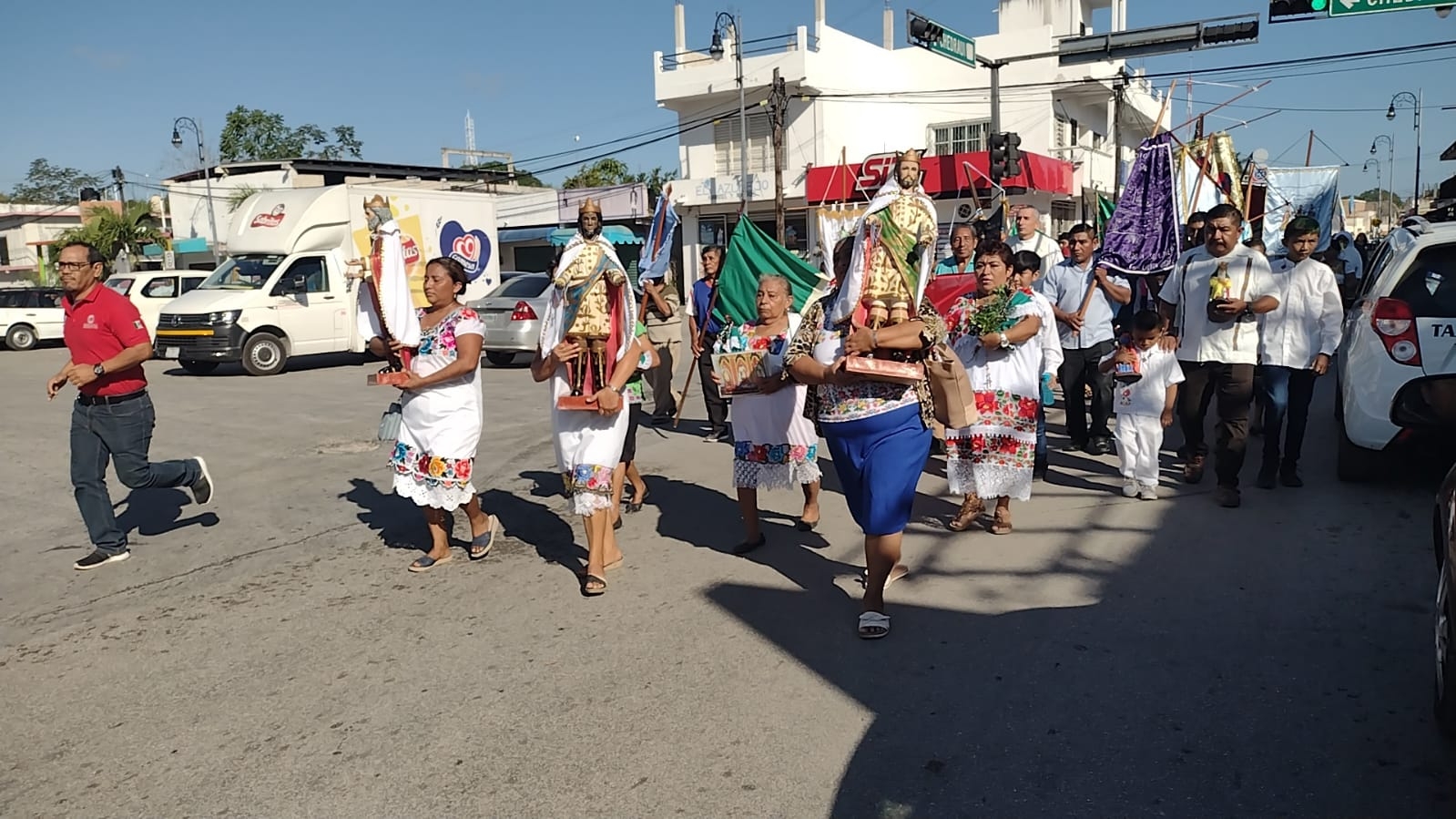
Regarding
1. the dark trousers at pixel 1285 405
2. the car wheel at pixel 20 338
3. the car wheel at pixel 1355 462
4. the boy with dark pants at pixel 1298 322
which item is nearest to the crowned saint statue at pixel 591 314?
the boy with dark pants at pixel 1298 322

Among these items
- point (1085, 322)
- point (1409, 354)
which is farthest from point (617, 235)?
point (1409, 354)

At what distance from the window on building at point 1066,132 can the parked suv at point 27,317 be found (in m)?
29.3

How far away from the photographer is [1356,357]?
21.9 ft

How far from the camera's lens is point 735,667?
4.23 m

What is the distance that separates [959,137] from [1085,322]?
27742mm

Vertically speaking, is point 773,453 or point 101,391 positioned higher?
point 101,391

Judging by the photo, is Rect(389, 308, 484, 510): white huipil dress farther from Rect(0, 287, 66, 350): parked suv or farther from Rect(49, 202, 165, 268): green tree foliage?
Rect(49, 202, 165, 268): green tree foliage

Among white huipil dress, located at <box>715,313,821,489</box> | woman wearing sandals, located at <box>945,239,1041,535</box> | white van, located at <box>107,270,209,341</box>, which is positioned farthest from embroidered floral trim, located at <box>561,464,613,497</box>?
white van, located at <box>107,270,209,341</box>

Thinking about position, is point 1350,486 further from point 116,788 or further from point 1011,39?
point 1011,39

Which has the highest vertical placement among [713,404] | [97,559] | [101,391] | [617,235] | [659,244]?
[617,235]

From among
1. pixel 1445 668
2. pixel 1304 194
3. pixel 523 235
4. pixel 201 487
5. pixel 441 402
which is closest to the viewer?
pixel 1445 668

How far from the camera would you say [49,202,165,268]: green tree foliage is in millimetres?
38844

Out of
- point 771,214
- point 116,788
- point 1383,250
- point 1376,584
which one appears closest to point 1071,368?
point 1383,250

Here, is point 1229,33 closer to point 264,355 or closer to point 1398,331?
point 1398,331
